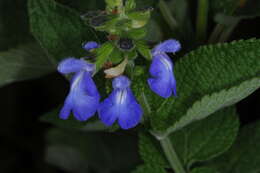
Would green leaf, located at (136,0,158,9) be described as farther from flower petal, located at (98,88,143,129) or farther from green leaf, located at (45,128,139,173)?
green leaf, located at (45,128,139,173)

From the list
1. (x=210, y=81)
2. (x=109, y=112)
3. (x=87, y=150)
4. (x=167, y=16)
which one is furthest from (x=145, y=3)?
(x=87, y=150)

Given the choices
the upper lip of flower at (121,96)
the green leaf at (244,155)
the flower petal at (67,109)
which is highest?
the upper lip of flower at (121,96)

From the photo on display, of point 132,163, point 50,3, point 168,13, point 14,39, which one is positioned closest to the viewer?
point 50,3

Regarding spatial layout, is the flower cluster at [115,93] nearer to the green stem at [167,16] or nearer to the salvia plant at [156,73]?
the salvia plant at [156,73]

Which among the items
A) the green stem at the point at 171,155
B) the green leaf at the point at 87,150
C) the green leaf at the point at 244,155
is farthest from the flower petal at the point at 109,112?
the green leaf at the point at 87,150

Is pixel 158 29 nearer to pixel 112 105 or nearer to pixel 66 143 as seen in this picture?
pixel 112 105

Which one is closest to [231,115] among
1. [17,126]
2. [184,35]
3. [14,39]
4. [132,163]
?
[184,35]
